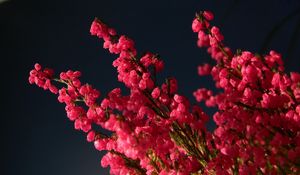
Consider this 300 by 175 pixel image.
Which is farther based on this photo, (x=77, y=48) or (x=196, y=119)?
(x=77, y=48)

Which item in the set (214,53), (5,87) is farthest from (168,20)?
(5,87)

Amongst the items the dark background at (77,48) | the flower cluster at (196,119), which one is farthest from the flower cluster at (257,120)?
the dark background at (77,48)

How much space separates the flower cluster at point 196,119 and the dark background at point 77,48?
838 millimetres

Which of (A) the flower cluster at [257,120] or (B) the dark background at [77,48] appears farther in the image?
(B) the dark background at [77,48]

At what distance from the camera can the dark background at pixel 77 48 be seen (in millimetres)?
1852

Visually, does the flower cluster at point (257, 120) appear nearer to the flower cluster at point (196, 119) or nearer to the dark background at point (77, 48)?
the flower cluster at point (196, 119)

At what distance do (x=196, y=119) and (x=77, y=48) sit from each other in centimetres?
105

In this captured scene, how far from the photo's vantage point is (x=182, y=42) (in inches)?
74.9

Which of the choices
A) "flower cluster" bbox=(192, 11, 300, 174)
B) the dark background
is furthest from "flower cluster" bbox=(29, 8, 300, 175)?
the dark background

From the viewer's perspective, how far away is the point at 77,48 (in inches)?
74.0

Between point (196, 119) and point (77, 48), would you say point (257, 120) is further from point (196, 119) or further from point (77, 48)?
point (77, 48)

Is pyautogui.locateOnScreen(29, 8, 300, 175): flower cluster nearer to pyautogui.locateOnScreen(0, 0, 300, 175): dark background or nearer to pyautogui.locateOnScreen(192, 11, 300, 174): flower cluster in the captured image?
pyautogui.locateOnScreen(192, 11, 300, 174): flower cluster

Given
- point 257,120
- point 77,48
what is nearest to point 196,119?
point 257,120

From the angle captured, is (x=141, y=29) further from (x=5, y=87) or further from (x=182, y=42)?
(x=5, y=87)
